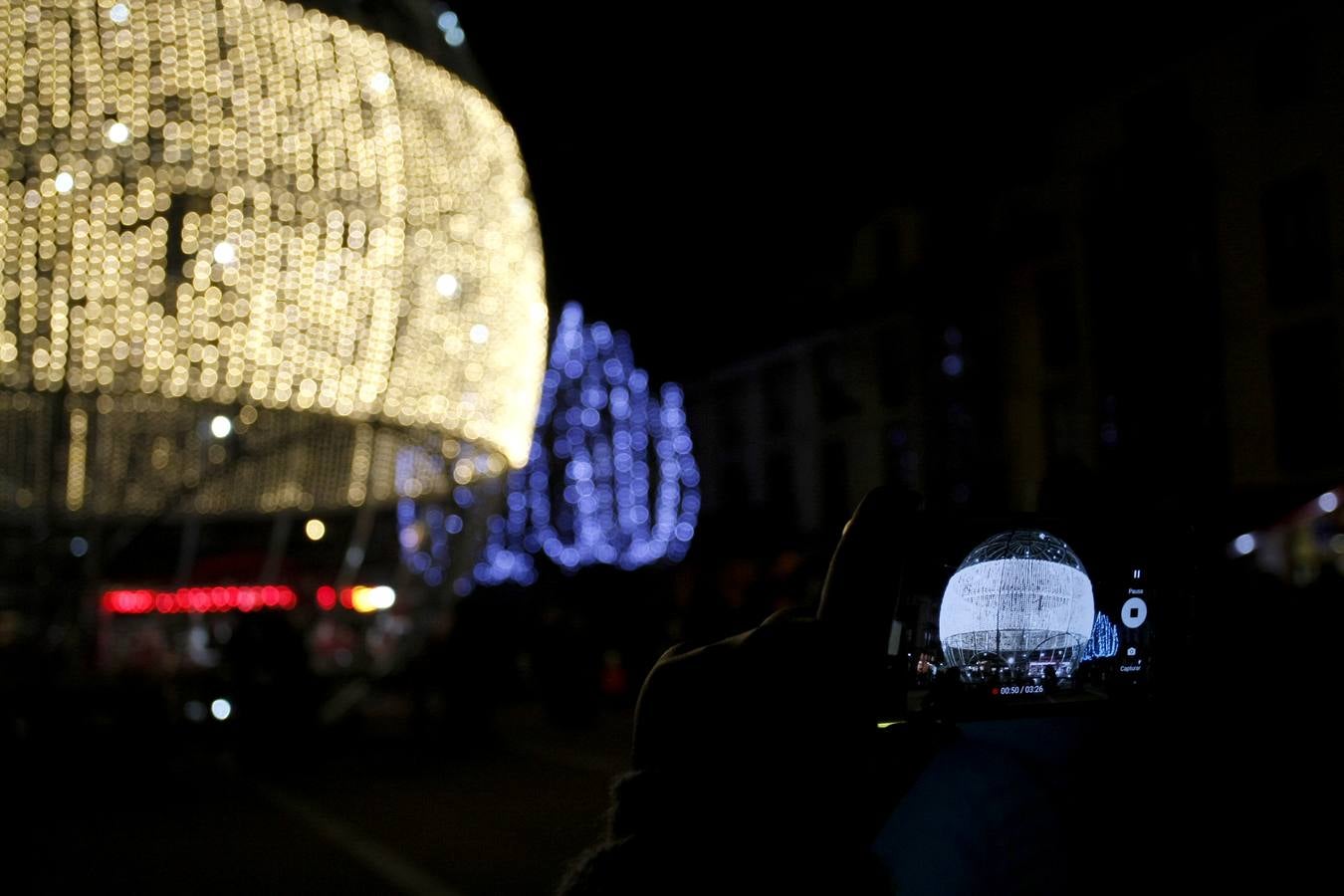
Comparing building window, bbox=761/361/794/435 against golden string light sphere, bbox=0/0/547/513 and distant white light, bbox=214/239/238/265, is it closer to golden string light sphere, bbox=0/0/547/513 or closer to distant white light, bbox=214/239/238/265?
golden string light sphere, bbox=0/0/547/513

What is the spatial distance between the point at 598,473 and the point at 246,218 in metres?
26.1

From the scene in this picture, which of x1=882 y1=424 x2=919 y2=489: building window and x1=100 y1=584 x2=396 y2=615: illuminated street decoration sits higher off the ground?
x1=882 y1=424 x2=919 y2=489: building window

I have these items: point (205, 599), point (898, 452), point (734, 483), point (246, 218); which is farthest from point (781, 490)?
point (246, 218)

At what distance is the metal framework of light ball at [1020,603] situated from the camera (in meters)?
1.54

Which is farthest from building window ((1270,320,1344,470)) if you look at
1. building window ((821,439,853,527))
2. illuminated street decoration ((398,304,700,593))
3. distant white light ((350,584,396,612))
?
illuminated street decoration ((398,304,700,593))

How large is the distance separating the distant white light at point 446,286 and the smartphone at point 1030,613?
20.9 feet

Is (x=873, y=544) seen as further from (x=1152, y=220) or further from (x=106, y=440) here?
(x=106, y=440)

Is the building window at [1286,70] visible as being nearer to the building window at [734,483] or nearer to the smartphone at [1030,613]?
the smartphone at [1030,613]

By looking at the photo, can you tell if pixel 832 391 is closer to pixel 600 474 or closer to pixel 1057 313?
pixel 1057 313

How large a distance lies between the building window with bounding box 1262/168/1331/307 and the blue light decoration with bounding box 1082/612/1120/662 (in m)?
2.71

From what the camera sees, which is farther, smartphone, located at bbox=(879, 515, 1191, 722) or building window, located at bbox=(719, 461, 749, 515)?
building window, located at bbox=(719, 461, 749, 515)

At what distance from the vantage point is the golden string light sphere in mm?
6203

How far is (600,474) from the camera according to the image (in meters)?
32.8

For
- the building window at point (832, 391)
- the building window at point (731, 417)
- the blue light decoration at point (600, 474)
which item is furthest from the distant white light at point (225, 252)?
the blue light decoration at point (600, 474)
